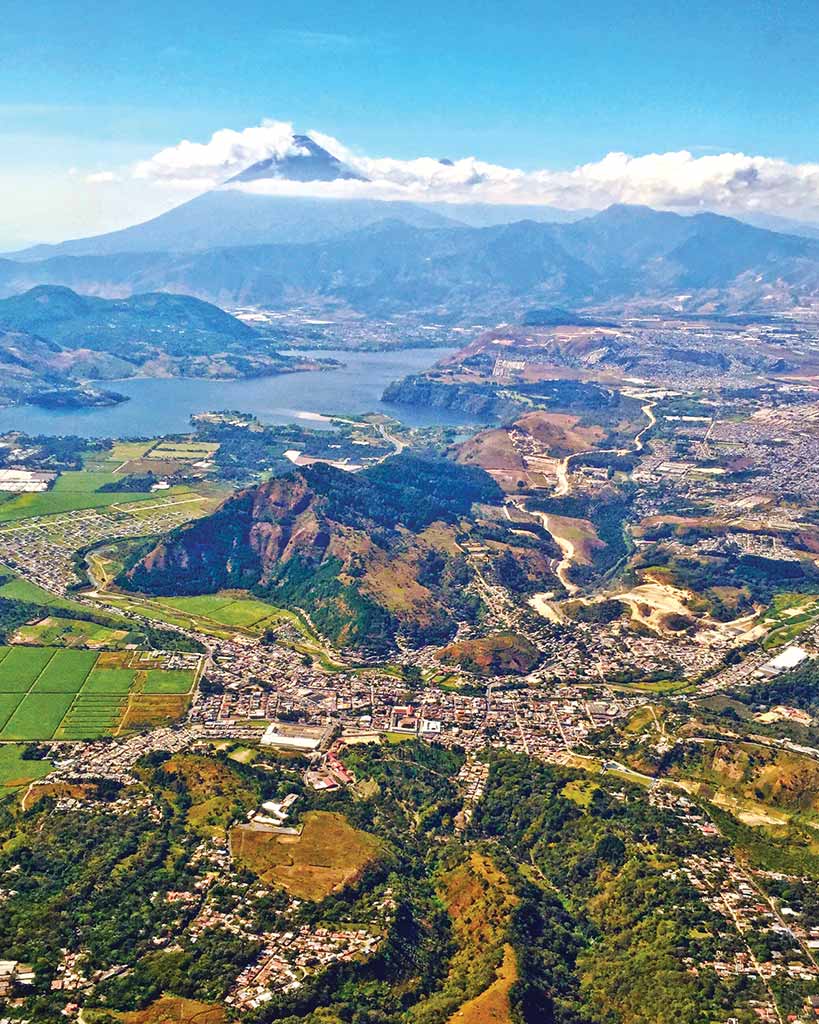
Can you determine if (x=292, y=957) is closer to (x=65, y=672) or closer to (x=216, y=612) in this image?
(x=65, y=672)

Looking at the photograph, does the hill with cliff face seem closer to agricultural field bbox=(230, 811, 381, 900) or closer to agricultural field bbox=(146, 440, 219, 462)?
agricultural field bbox=(230, 811, 381, 900)

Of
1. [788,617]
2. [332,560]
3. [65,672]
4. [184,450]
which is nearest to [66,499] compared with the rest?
[184,450]

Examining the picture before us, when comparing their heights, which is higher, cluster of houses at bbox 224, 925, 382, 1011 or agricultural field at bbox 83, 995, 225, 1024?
agricultural field at bbox 83, 995, 225, 1024

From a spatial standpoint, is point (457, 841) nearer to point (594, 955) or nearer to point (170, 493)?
point (594, 955)

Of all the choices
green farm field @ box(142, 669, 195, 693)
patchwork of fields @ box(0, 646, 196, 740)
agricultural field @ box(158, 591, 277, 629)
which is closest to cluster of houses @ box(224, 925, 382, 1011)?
patchwork of fields @ box(0, 646, 196, 740)

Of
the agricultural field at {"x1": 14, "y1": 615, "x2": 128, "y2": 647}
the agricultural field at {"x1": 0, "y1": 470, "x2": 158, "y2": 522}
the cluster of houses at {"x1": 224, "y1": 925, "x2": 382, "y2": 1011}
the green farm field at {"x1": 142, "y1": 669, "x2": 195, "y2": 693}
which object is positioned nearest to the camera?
the cluster of houses at {"x1": 224, "y1": 925, "x2": 382, "y2": 1011}

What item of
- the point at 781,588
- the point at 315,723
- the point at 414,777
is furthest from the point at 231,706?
the point at 781,588
